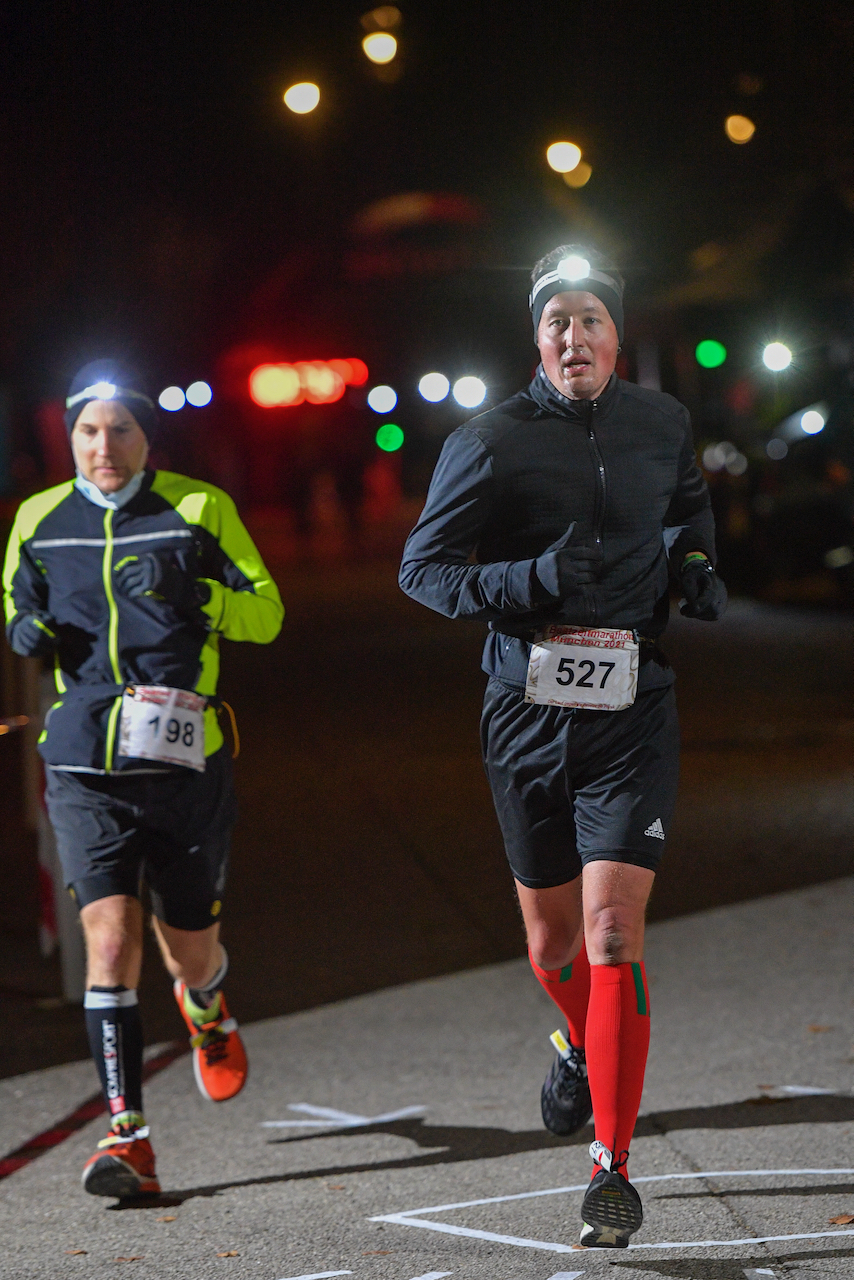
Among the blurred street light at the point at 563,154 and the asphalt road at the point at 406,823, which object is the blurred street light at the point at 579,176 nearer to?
the blurred street light at the point at 563,154

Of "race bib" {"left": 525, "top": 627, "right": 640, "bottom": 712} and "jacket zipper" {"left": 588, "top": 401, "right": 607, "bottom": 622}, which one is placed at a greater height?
"jacket zipper" {"left": 588, "top": 401, "right": 607, "bottom": 622}

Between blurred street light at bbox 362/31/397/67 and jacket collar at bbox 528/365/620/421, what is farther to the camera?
blurred street light at bbox 362/31/397/67

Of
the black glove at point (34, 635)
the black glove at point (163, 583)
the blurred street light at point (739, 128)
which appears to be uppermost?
the blurred street light at point (739, 128)

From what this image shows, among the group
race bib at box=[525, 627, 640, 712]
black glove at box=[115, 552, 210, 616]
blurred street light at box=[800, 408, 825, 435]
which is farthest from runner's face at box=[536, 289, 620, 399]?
blurred street light at box=[800, 408, 825, 435]

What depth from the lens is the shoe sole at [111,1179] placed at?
439 cm

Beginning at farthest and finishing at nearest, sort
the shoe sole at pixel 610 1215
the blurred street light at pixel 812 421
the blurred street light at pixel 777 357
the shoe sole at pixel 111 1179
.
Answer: the blurred street light at pixel 812 421 < the blurred street light at pixel 777 357 < the shoe sole at pixel 111 1179 < the shoe sole at pixel 610 1215

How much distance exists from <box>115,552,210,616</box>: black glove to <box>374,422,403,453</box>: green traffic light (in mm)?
42698

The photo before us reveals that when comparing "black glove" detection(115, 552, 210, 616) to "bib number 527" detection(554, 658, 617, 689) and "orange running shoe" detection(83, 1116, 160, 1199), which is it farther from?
"orange running shoe" detection(83, 1116, 160, 1199)

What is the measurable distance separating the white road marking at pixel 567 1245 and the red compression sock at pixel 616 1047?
0.97 ft

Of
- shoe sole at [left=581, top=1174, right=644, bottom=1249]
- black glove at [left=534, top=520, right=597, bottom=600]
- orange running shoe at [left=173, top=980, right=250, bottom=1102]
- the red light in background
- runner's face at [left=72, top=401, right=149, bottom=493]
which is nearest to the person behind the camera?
shoe sole at [left=581, top=1174, right=644, bottom=1249]

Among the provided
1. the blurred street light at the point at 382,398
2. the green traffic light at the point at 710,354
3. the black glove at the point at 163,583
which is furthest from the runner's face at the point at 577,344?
the blurred street light at the point at 382,398

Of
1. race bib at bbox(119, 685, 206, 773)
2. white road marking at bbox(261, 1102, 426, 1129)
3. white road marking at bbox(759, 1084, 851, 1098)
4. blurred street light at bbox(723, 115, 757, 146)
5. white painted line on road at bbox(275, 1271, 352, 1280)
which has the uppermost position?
blurred street light at bbox(723, 115, 757, 146)

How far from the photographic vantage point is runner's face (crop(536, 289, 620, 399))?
3.96 meters

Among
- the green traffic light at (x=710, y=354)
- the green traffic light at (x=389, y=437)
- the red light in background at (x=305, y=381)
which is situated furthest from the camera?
the red light in background at (x=305, y=381)
